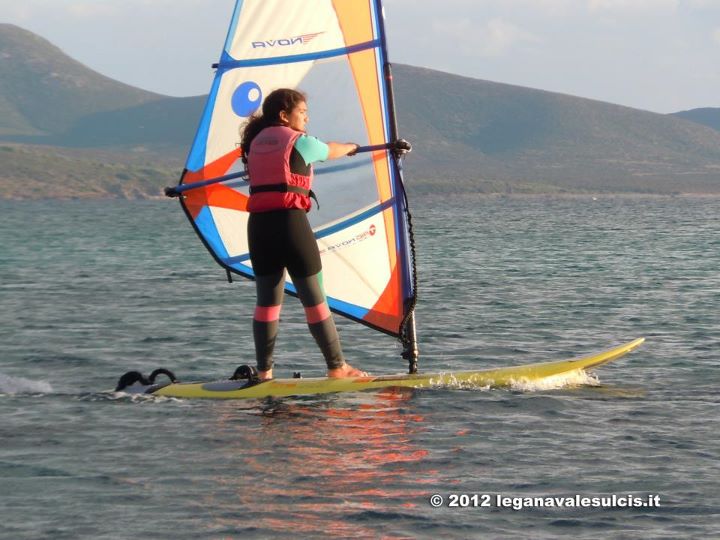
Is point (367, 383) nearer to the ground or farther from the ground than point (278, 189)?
nearer to the ground

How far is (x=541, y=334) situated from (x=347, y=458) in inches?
394

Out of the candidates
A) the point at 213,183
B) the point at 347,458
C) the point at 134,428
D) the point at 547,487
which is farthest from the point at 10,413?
the point at 547,487

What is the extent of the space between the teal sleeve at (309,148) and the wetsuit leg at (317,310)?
1188 millimetres

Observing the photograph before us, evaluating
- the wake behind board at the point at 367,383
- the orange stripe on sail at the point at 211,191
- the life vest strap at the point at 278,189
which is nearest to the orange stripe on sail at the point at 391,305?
the wake behind board at the point at 367,383

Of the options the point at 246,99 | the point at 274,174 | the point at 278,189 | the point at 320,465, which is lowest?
the point at 320,465

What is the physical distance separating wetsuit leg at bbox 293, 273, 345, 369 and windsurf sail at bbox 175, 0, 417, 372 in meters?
0.90

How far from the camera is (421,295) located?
1089 inches

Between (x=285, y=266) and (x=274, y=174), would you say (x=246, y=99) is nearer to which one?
(x=274, y=174)

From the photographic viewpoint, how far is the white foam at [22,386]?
A: 546 inches

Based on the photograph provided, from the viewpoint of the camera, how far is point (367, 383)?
13102 mm

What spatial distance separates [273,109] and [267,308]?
1901 mm

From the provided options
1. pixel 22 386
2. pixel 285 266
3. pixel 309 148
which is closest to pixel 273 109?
pixel 309 148

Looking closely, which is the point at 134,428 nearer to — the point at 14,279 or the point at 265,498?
the point at 265,498

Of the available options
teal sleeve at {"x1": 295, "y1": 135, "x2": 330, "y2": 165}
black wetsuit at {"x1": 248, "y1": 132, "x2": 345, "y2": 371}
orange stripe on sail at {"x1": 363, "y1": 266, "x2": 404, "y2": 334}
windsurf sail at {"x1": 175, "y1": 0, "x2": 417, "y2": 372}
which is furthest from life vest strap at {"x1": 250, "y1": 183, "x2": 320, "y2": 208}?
orange stripe on sail at {"x1": 363, "y1": 266, "x2": 404, "y2": 334}
